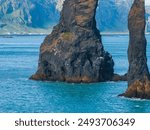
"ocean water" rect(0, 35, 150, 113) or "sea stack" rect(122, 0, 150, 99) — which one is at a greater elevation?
"sea stack" rect(122, 0, 150, 99)

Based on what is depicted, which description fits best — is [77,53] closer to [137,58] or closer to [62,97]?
[62,97]

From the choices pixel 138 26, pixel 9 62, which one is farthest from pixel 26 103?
pixel 9 62

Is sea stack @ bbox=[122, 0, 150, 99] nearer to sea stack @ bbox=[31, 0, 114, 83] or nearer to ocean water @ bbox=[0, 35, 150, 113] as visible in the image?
ocean water @ bbox=[0, 35, 150, 113]

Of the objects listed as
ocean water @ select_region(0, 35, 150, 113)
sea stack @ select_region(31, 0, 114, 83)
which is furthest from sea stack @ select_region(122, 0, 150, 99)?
sea stack @ select_region(31, 0, 114, 83)

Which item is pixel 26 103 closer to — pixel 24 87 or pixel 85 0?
pixel 24 87

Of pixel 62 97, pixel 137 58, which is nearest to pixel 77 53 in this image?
pixel 62 97

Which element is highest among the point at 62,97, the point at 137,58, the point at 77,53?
the point at 137,58
